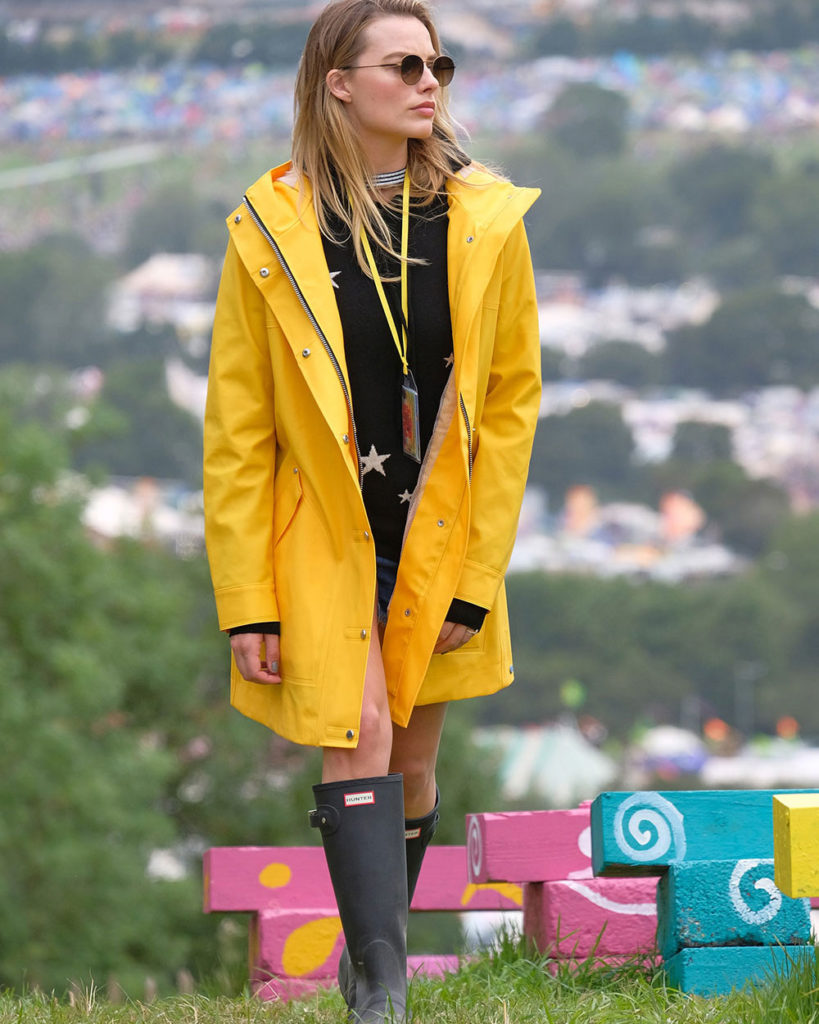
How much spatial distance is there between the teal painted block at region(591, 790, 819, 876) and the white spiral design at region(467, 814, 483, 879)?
22.9 inches

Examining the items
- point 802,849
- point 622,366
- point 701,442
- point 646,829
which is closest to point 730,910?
point 646,829

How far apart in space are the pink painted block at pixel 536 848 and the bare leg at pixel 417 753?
1.75 ft

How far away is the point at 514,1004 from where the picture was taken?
326 centimetres

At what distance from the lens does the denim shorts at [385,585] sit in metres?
3.38

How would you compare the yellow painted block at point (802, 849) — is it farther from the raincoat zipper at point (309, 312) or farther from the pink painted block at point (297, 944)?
the pink painted block at point (297, 944)

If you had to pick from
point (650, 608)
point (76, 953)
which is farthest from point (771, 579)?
point (76, 953)

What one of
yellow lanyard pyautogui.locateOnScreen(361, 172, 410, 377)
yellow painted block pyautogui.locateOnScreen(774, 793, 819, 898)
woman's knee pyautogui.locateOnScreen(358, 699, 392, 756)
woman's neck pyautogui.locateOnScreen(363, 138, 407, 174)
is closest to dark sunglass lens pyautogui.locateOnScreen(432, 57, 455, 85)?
woman's neck pyautogui.locateOnScreen(363, 138, 407, 174)

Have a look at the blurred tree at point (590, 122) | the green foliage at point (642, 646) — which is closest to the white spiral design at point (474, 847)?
the green foliage at point (642, 646)

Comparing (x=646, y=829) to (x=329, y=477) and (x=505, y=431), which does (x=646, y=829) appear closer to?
(x=505, y=431)

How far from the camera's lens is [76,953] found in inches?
894

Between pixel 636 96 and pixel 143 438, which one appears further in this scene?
pixel 636 96

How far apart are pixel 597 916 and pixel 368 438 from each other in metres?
1.22

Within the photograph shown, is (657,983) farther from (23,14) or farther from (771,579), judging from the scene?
(23,14)

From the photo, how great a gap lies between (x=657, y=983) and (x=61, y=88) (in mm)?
198962
